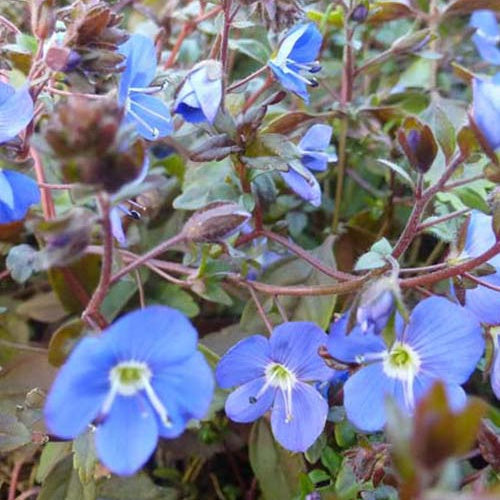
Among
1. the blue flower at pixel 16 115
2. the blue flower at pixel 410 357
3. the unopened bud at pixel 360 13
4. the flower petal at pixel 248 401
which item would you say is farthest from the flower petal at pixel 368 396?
the unopened bud at pixel 360 13

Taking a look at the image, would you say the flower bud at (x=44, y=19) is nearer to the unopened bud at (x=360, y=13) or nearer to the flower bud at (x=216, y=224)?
the flower bud at (x=216, y=224)

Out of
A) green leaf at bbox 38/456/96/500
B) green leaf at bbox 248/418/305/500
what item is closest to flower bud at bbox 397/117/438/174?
green leaf at bbox 248/418/305/500

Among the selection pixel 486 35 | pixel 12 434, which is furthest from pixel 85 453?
pixel 486 35

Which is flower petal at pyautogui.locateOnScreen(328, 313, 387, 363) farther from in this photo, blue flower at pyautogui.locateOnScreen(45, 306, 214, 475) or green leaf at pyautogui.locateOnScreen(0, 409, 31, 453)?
green leaf at pyautogui.locateOnScreen(0, 409, 31, 453)

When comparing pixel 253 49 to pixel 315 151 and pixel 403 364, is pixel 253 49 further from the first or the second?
pixel 403 364

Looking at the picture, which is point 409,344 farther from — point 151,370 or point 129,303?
point 129,303

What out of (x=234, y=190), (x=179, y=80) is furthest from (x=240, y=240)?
(x=179, y=80)
